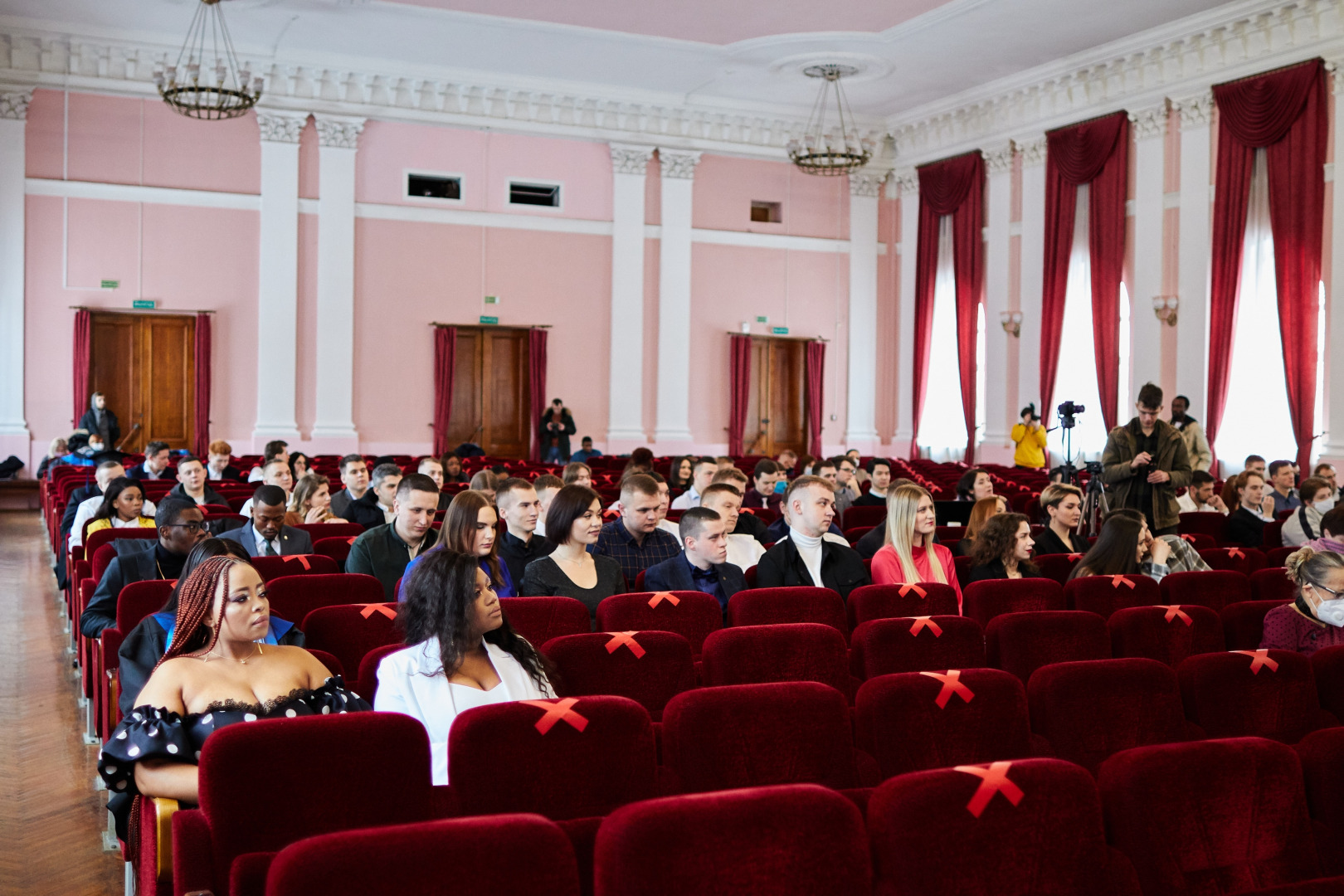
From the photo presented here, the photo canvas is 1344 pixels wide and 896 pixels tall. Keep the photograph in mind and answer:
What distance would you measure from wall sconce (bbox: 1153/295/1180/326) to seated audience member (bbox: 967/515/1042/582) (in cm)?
991

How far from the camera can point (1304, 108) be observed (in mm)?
12320

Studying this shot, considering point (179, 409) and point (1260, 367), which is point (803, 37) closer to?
point (1260, 367)

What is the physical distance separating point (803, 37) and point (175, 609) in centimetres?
1319

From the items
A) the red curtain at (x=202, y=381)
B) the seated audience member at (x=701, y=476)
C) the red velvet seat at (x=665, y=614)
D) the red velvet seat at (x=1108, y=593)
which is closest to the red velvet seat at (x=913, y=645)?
the red velvet seat at (x=665, y=614)

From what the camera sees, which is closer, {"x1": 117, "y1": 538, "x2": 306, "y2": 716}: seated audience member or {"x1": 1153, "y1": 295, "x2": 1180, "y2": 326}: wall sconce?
{"x1": 117, "y1": 538, "x2": 306, "y2": 716}: seated audience member

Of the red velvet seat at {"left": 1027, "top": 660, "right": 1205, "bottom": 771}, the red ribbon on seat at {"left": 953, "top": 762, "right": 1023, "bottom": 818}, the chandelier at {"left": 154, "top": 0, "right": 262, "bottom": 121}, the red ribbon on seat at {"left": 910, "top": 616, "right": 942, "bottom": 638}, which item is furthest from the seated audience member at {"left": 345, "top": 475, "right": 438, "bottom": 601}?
the chandelier at {"left": 154, "top": 0, "right": 262, "bottom": 121}

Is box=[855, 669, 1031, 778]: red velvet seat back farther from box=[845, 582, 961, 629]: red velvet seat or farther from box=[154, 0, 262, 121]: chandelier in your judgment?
box=[154, 0, 262, 121]: chandelier

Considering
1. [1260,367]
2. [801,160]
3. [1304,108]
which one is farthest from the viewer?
[801,160]

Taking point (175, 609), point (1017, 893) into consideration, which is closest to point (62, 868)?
point (175, 609)

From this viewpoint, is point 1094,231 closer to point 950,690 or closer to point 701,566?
point 701,566

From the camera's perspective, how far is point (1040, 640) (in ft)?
12.5

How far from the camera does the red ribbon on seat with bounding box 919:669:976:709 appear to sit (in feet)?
9.27

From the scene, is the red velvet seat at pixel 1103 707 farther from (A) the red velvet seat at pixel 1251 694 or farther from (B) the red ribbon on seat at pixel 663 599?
(B) the red ribbon on seat at pixel 663 599

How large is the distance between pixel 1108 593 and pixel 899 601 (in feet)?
3.20
